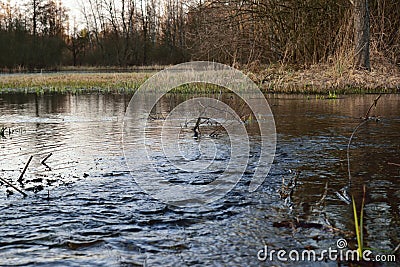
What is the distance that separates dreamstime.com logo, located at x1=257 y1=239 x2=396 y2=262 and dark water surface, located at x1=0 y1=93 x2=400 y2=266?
0.12ft

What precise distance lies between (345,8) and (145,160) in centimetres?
1161

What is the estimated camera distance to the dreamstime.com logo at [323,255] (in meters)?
2.24

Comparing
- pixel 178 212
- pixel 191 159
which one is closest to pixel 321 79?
pixel 191 159

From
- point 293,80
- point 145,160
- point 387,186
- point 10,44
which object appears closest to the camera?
point 387,186

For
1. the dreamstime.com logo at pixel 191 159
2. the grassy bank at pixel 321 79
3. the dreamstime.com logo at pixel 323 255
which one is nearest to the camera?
the dreamstime.com logo at pixel 323 255

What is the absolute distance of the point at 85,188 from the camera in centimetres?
345

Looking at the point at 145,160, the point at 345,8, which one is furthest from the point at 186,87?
the point at 145,160

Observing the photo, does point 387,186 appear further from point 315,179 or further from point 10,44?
point 10,44

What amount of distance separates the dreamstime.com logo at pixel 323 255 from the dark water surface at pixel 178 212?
1.5 inches

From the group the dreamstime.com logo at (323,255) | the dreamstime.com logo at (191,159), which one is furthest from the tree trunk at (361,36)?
the dreamstime.com logo at (323,255)

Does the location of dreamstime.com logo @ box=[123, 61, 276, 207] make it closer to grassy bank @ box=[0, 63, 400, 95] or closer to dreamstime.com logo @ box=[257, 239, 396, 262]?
dreamstime.com logo @ box=[257, 239, 396, 262]

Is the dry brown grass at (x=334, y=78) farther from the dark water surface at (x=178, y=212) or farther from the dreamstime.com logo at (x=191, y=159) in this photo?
the dark water surface at (x=178, y=212)

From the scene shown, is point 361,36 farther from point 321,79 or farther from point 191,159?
point 191,159

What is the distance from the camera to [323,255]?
2.29 m
